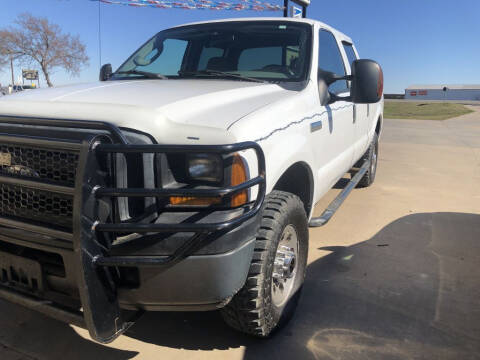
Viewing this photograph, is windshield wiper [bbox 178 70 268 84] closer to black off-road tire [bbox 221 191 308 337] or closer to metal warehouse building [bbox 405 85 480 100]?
black off-road tire [bbox 221 191 308 337]

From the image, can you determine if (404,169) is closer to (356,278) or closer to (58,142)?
(356,278)

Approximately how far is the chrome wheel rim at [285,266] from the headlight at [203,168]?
70cm

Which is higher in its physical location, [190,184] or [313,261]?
[190,184]

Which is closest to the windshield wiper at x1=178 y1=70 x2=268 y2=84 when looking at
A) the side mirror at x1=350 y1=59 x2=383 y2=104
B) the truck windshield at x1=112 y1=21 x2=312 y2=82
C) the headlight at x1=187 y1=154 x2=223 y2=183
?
the truck windshield at x1=112 y1=21 x2=312 y2=82

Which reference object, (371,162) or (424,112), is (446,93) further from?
(371,162)

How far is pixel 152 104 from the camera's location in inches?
83.3

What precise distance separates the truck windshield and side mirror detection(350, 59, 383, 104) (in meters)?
0.38

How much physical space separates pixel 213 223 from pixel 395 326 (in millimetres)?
1577

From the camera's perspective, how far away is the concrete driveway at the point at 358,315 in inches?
96.7

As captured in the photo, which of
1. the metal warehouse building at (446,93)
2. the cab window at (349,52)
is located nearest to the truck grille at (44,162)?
the cab window at (349,52)

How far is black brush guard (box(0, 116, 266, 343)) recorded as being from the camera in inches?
67.7

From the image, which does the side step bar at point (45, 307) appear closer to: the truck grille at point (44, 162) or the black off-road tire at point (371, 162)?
the truck grille at point (44, 162)

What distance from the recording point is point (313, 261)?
3.65m

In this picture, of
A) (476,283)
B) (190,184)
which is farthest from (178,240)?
(476,283)
